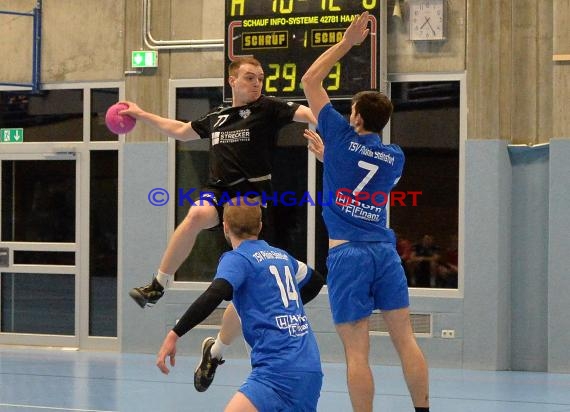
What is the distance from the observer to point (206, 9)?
42.0ft

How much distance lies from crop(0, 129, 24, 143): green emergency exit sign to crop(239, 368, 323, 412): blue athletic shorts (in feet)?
30.5

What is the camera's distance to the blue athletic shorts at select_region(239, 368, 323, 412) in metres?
5.08

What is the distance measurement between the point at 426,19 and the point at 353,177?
5796 millimetres

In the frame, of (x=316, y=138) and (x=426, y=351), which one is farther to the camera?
(x=426, y=351)

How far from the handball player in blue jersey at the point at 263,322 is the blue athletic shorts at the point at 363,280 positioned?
1.09m

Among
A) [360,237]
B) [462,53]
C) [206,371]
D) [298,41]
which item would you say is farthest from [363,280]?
[462,53]

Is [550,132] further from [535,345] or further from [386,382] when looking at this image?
[386,382]

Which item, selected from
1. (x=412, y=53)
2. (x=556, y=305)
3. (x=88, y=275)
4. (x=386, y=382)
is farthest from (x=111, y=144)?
→ (x=556, y=305)

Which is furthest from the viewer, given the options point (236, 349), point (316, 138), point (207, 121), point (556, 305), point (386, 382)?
point (236, 349)

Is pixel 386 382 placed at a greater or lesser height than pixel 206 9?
lesser

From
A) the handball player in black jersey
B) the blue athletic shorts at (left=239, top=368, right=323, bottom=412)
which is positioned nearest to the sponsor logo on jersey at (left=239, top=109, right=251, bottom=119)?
the handball player in black jersey

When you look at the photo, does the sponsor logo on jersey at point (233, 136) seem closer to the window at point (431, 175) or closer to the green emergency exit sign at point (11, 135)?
the window at point (431, 175)

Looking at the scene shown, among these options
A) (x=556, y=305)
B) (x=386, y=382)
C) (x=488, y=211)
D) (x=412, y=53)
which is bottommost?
(x=386, y=382)

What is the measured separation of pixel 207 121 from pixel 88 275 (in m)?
6.45
